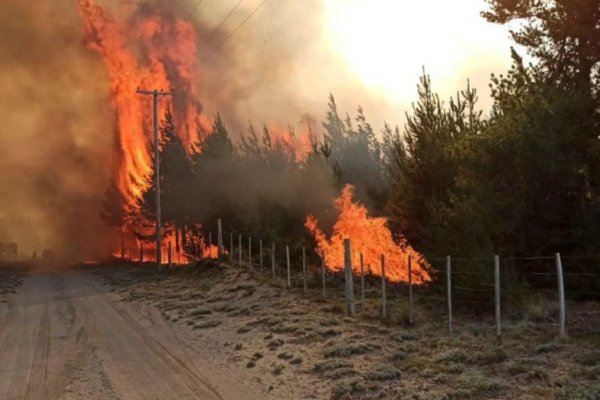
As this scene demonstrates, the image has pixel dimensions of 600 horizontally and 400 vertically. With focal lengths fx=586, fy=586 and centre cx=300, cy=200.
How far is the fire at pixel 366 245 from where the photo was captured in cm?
3052

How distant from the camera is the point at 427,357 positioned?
11.8m

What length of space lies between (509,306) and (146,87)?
63013mm

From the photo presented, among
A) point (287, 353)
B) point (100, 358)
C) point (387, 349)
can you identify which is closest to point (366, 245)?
point (287, 353)

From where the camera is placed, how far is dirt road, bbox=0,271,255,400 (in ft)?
35.9

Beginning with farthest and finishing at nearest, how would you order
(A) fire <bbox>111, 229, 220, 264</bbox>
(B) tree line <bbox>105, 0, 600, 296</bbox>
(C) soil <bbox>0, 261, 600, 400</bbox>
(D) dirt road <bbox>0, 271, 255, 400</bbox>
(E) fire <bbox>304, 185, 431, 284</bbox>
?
(A) fire <bbox>111, 229, 220, 264</bbox>
(E) fire <bbox>304, 185, 431, 284</bbox>
(B) tree line <bbox>105, 0, 600, 296</bbox>
(D) dirt road <bbox>0, 271, 255, 400</bbox>
(C) soil <bbox>0, 261, 600, 400</bbox>

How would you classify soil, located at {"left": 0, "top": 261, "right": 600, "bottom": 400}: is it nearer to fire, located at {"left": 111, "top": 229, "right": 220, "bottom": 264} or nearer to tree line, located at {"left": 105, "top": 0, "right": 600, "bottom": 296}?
tree line, located at {"left": 105, "top": 0, "right": 600, "bottom": 296}

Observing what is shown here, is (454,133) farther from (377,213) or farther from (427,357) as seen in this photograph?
(427,357)

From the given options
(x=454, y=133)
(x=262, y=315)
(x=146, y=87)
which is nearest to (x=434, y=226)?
(x=454, y=133)

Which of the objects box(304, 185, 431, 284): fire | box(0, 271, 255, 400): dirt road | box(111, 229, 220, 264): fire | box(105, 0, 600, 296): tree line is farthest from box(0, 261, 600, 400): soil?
box(111, 229, 220, 264): fire

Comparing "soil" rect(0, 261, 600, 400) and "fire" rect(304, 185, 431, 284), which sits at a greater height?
"fire" rect(304, 185, 431, 284)

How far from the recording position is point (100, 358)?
45.4 feet

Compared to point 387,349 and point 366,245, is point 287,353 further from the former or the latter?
point 366,245

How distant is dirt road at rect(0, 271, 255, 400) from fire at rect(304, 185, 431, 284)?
1226cm

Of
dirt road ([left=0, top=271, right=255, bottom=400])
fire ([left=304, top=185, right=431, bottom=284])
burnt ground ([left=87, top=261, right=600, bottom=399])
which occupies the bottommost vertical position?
dirt road ([left=0, top=271, right=255, bottom=400])
